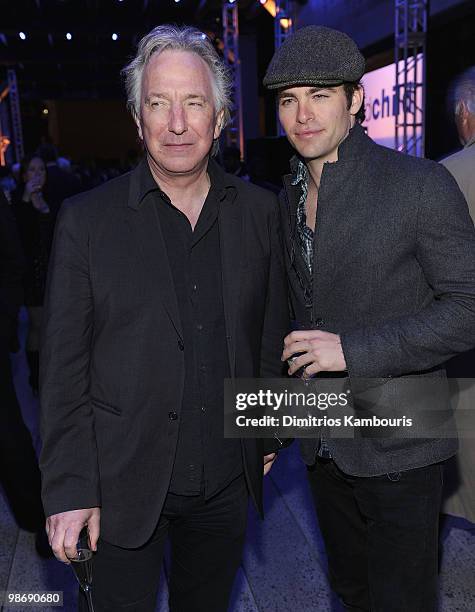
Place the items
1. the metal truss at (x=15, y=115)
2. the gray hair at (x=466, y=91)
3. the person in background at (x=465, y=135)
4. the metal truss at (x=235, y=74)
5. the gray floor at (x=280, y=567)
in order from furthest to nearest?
1. the metal truss at (x=15, y=115)
2. the metal truss at (x=235, y=74)
3. the gray hair at (x=466, y=91)
4. the gray floor at (x=280, y=567)
5. the person in background at (x=465, y=135)

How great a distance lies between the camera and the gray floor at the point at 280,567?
9.06 feet

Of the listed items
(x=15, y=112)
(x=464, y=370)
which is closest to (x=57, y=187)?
(x=464, y=370)

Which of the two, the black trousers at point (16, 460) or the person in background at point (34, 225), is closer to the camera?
the black trousers at point (16, 460)

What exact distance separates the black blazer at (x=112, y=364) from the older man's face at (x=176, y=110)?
12 centimetres

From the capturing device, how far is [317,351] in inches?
63.6

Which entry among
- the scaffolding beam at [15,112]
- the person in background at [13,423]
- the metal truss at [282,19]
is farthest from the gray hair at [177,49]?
the scaffolding beam at [15,112]

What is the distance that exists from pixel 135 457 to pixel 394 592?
83cm

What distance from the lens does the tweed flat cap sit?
5.51 ft

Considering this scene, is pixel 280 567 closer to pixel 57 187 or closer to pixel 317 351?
pixel 317 351

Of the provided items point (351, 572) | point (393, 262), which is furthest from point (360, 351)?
point (351, 572)

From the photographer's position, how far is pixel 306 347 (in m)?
1.62

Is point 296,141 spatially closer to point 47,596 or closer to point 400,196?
point 400,196

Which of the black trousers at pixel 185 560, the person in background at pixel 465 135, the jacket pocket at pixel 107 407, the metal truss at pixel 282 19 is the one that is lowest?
the black trousers at pixel 185 560

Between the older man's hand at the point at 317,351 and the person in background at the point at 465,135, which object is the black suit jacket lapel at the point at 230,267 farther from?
the person in background at the point at 465,135
